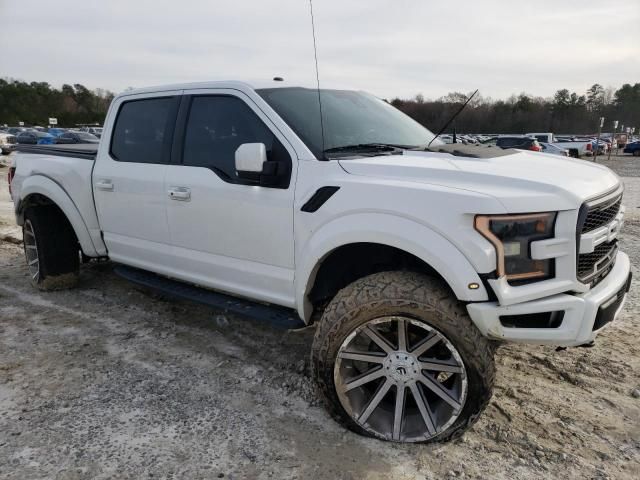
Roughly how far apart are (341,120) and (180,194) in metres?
1.24

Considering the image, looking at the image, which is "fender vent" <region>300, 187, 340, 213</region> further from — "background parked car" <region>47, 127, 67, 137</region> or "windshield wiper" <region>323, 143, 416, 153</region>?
"background parked car" <region>47, 127, 67, 137</region>

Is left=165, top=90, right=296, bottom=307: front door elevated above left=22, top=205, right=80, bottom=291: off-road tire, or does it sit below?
above

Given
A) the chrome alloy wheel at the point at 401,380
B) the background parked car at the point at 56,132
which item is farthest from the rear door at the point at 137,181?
the background parked car at the point at 56,132

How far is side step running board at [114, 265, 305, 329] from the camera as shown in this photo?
3168 mm

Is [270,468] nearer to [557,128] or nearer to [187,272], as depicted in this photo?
[187,272]

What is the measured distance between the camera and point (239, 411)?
119 inches

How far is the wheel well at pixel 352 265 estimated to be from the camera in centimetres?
288

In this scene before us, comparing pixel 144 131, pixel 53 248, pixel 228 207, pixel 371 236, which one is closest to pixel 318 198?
pixel 371 236

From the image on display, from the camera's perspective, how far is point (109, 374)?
11.4 ft

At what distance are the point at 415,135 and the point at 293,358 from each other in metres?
1.91

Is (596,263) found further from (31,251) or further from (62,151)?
(31,251)

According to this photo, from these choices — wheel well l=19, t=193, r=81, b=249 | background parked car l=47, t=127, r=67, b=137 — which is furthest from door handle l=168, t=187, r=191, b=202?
background parked car l=47, t=127, r=67, b=137

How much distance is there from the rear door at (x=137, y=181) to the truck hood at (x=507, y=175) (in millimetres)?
1650

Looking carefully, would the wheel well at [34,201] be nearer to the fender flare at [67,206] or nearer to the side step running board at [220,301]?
the fender flare at [67,206]
